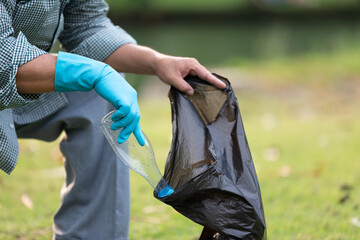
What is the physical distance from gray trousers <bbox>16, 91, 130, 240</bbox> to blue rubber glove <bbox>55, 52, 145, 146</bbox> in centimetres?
41

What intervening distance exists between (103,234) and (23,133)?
523 mm

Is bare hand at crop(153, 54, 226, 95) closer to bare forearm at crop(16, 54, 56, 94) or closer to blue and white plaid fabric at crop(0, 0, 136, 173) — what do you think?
blue and white plaid fabric at crop(0, 0, 136, 173)

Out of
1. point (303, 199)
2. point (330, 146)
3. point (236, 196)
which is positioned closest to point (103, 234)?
point (236, 196)

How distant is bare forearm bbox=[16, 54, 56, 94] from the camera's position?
1.48 metres

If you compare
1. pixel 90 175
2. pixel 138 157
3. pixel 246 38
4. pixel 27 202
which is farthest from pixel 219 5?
pixel 138 157

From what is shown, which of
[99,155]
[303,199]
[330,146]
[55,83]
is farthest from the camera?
[330,146]

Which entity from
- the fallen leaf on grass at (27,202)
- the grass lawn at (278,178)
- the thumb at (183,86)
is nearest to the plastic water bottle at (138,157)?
the thumb at (183,86)

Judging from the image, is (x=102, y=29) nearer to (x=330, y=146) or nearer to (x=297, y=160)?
(x=297, y=160)

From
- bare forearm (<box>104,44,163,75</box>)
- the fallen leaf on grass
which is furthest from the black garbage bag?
the fallen leaf on grass

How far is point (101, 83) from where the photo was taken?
151 cm

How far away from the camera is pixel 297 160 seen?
3160 mm

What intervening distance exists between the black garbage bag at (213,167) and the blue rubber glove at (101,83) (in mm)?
218

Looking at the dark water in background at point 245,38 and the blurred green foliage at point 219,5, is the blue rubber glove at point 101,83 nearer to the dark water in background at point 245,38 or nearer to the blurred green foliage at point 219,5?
the dark water in background at point 245,38

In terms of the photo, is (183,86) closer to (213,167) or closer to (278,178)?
(213,167)
